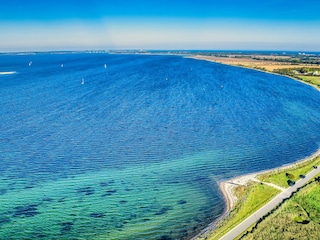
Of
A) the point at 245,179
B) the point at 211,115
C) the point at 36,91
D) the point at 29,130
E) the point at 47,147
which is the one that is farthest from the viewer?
the point at 36,91

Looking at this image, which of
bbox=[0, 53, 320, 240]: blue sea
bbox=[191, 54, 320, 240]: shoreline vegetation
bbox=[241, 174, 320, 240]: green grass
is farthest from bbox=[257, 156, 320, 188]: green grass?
bbox=[241, 174, 320, 240]: green grass

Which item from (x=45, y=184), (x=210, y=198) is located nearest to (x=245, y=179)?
(x=210, y=198)

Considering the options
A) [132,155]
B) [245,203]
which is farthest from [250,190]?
[132,155]

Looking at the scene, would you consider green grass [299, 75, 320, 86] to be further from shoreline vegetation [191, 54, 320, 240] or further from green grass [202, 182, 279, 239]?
green grass [202, 182, 279, 239]

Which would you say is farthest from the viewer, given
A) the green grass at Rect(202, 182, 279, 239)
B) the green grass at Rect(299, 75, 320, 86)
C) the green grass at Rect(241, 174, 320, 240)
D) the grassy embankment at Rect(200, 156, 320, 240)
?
the green grass at Rect(299, 75, 320, 86)

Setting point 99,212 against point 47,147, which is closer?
point 99,212

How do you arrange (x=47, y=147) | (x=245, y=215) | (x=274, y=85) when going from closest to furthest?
(x=245, y=215) < (x=47, y=147) < (x=274, y=85)

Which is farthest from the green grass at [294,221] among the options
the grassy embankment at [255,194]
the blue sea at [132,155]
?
the blue sea at [132,155]

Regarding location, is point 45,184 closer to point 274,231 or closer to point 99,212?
point 99,212
